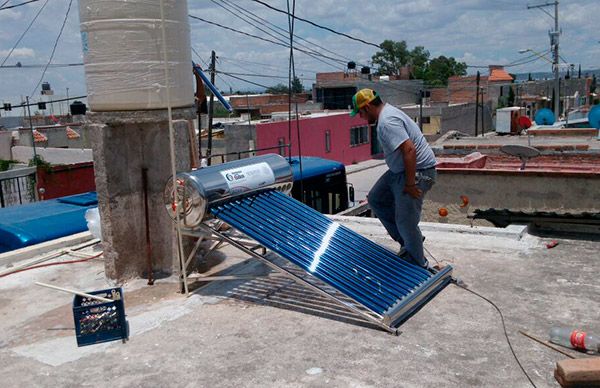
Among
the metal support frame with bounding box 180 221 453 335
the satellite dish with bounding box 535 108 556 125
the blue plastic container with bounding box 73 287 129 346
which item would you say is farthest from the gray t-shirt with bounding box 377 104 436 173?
the satellite dish with bounding box 535 108 556 125

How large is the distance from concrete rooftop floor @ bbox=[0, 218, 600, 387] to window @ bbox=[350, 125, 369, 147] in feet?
124

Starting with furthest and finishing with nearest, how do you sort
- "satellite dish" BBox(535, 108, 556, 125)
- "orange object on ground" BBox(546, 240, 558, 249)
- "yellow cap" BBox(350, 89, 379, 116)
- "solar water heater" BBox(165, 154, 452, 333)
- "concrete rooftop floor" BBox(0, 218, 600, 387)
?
"satellite dish" BBox(535, 108, 556, 125) → "orange object on ground" BBox(546, 240, 558, 249) → "yellow cap" BBox(350, 89, 379, 116) → "solar water heater" BBox(165, 154, 452, 333) → "concrete rooftop floor" BBox(0, 218, 600, 387)

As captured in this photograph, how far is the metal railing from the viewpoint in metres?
19.3

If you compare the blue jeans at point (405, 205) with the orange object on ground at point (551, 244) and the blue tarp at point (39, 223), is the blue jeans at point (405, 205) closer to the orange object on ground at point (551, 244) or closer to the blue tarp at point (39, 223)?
the orange object on ground at point (551, 244)

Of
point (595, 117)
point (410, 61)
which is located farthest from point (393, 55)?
point (595, 117)

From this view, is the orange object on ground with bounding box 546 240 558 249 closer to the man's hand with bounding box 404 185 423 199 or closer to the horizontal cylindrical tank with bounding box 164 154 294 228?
the man's hand with bounding box 404 185 423 199

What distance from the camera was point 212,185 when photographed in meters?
5.43

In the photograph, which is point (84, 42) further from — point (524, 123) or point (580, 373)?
point (524, 123)

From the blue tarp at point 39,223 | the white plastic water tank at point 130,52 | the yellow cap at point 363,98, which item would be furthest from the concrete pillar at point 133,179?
the blue tarp at point 39,223

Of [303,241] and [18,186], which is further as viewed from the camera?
[18,186]

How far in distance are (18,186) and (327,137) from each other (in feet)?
79.5

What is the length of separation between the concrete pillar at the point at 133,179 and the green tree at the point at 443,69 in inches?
4007

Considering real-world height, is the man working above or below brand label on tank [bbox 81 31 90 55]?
below

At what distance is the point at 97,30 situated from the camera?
5840mm
